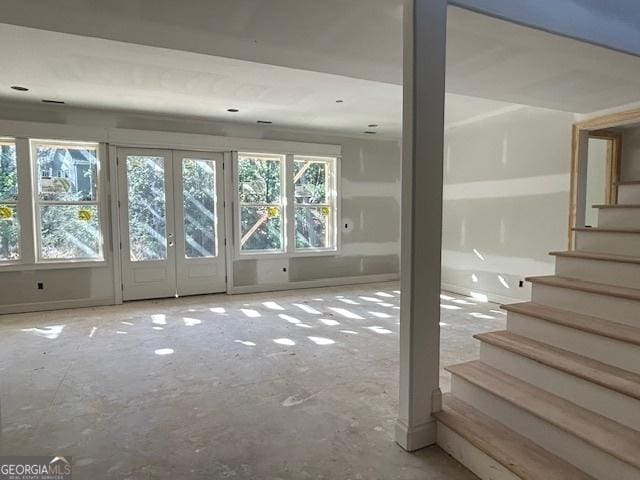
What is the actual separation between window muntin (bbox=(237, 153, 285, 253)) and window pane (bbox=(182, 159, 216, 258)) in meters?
0.45

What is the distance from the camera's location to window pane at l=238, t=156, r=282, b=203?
248 inches

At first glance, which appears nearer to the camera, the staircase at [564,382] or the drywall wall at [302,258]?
the staircase at [564,382]

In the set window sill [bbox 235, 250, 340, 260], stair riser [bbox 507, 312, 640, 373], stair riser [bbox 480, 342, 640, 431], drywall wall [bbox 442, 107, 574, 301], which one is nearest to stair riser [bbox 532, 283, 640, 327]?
stair riser [bbox 507, 312, 640, 373]

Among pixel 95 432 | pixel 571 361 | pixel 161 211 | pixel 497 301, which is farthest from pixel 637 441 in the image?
pixel 161 211

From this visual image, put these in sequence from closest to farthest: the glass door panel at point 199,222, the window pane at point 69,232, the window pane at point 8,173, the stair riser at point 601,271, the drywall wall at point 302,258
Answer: the stair riser at point 601,271, the window pane at point 8,173, the drywall wall at point 302,258, the window pane at point 69,232, the glass door panel at point 199,222

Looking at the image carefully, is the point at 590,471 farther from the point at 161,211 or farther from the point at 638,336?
the point at 161,211

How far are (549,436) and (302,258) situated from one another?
5159 millimetres

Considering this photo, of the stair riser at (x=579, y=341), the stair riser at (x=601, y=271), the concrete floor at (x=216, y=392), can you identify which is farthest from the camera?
the stair riser at (x=601, y=271)

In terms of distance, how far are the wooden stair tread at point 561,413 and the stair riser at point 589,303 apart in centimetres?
60

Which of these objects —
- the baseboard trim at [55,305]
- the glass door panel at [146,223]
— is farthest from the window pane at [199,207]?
the baseboard trim at [55,305]

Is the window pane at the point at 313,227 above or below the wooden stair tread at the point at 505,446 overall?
above

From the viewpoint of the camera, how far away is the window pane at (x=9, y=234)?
497 cm

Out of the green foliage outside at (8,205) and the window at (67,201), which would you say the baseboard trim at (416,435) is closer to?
the window at (67,201)

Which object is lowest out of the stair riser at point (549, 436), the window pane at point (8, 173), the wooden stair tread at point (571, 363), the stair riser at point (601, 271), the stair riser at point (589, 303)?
the stair riser at point (549, 436)
